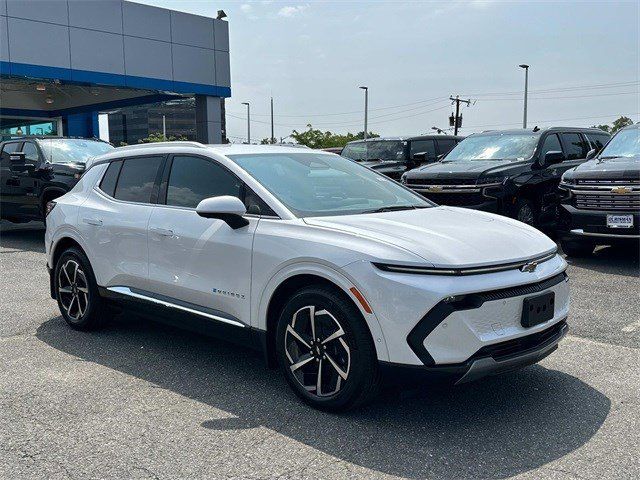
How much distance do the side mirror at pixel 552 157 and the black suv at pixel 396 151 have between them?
10.9 ft

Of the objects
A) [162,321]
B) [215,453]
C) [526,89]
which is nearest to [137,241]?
[162,321]

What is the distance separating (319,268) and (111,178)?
274 centimetres

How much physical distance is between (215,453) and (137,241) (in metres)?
2.16

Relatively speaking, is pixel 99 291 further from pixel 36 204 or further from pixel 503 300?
pixel 36 204

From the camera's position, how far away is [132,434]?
3705 millimetres

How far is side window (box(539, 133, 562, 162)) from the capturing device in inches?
438

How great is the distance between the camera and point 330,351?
3836 millimetres

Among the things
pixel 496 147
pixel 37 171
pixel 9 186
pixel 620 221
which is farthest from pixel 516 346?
pixel 9 186

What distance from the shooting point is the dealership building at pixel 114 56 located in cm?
2067

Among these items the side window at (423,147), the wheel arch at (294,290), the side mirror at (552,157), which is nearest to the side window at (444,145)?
the side window at (423,147)

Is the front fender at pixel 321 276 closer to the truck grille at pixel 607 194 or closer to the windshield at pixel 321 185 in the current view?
the windshield at pixel 321 185

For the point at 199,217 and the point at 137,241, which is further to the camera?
the point at 137,241

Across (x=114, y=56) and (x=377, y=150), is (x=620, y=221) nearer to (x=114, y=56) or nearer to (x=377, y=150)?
(x=377, y=150)

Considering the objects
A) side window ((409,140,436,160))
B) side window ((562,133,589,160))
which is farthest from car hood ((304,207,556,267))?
side window ((409,140,436,160))
